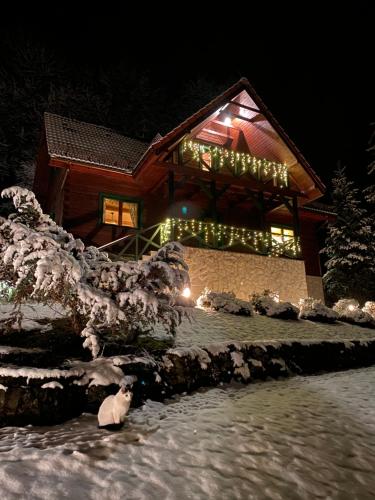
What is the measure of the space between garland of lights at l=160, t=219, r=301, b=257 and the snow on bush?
6.27 metres

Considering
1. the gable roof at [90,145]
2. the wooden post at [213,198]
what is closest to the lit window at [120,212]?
the gable roof at [90,145]

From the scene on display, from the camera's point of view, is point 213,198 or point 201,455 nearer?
point 201,455

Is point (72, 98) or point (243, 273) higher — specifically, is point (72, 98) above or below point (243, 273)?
above

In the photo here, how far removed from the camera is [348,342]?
9.27m

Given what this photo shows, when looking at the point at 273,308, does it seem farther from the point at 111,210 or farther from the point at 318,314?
the point at 111,210

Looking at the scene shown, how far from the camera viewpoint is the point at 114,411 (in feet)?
13.3

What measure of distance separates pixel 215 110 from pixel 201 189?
308cm

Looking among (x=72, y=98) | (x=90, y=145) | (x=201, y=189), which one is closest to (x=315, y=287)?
(x=201, y=189)

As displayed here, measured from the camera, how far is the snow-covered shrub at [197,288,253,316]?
10281 mm

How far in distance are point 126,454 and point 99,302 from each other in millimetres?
2123

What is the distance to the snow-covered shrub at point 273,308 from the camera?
10.9 meters

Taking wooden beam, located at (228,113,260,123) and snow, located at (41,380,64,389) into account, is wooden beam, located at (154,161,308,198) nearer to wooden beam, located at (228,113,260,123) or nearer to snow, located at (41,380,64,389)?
wooden beam, located at (228,113,260,123)

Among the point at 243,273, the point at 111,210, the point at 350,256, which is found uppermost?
the point at 111,210

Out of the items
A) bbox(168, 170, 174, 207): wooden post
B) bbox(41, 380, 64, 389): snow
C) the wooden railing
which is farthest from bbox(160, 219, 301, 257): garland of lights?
bbox(41, 380, 64, 389): snow
